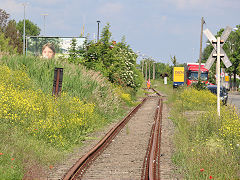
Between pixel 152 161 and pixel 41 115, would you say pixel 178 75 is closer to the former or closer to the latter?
pixel 41 115

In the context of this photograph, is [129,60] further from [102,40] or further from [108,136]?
[108,136]

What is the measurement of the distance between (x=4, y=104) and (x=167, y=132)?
7.20m

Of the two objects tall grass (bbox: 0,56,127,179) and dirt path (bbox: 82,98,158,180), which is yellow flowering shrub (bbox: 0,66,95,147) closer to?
tall grass (bbox: 0,56,127,179)

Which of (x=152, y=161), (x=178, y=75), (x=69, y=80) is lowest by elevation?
(x=152, y=161)

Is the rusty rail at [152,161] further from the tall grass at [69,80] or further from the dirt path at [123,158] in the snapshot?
the tall grass at [69,80]

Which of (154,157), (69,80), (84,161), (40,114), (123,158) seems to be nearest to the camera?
(84,161)

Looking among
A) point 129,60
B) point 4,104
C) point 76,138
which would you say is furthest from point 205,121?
point 129,60

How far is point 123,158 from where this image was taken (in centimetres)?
1081

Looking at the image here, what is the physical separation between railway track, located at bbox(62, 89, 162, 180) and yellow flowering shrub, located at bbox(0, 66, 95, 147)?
4.07ft

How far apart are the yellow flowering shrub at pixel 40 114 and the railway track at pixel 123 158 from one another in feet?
4.07

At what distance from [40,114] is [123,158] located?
142 inches

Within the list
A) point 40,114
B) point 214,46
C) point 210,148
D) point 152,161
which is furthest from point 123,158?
point 214,46

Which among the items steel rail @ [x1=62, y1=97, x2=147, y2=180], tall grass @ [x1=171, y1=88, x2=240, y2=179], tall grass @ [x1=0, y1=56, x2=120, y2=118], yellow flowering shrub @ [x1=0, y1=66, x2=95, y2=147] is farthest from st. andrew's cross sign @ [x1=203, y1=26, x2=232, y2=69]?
tall grass @ [x1=0, y1=56, x2=120, y2=118]

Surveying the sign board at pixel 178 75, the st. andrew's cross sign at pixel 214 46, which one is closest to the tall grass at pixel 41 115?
the st. andrew's cross sign at pixel 214 46
